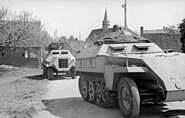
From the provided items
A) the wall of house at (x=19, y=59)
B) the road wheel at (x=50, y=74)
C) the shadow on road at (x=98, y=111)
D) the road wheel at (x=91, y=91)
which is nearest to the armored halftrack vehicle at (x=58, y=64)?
the road wheel at (x=50, y=74)

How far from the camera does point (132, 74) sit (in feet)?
22.1

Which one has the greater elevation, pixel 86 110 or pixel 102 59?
pixel 102 59

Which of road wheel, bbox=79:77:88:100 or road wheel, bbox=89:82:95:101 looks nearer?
road wheel, bbox=89:82:95:101

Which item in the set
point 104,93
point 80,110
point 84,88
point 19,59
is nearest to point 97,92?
point 104,93

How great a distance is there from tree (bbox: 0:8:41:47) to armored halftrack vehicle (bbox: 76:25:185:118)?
64.3 ft

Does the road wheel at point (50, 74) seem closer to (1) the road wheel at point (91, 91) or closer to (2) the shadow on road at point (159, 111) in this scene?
(1) the road wheel at point (91, 91)

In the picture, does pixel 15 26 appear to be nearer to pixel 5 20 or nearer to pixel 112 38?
pixel 5 20

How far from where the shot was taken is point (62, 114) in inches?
292

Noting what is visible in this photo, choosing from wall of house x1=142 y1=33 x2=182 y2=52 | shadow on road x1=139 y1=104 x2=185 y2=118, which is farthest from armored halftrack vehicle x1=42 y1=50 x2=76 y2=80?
wall of house x1=142 y1=33 x2=182 y2=52

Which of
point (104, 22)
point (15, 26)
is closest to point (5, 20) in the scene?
point (15, 26)

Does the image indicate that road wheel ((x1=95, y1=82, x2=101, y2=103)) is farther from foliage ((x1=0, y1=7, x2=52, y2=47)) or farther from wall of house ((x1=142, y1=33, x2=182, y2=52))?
wall of house ((x1=142, y1=33, x2=182, y2=52))

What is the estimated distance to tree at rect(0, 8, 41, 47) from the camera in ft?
87.0

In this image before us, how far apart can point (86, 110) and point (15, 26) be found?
21.5 meters

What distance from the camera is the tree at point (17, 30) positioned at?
1045 inches
